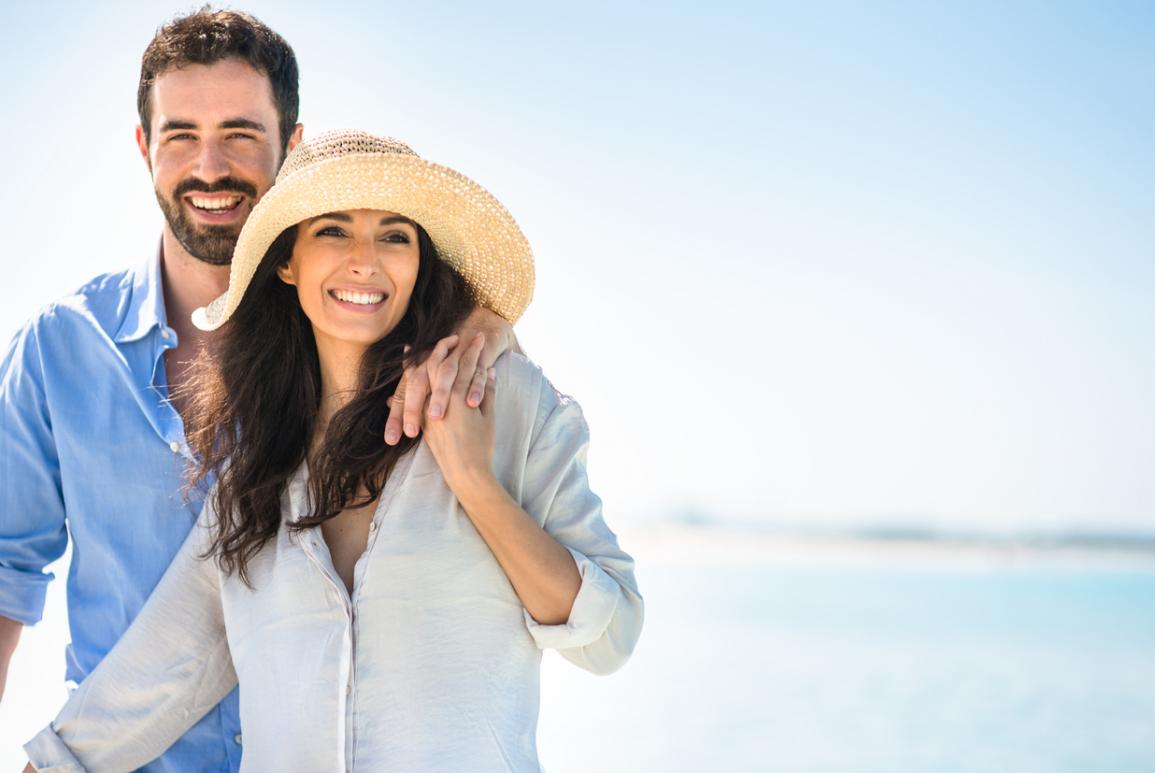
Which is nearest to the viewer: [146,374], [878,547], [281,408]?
[281,408]

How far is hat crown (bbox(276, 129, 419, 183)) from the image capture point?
245cm

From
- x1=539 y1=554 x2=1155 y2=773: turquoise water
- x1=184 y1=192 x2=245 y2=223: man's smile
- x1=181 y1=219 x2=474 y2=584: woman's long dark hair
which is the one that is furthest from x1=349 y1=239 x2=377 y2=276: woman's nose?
x1=539 y1=554 x2=1155 y2=773: turquoise water

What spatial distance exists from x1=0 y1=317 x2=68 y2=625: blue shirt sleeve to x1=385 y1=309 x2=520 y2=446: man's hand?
95cm

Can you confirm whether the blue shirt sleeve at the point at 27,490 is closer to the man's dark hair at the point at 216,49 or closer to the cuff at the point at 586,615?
the man's dark hair at the point at 216,49

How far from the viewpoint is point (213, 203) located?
309cm

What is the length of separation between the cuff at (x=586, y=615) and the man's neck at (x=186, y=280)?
139cm

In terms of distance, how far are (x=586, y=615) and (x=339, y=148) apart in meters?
1.01

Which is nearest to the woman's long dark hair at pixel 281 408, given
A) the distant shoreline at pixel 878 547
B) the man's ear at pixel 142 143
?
the man's ear at pixel 142 143

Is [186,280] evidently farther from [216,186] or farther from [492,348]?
[492,348]

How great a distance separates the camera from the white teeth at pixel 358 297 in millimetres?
2492

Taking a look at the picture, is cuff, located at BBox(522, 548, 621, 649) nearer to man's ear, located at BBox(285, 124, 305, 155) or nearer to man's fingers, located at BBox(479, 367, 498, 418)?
man's fingers, located at BBox(479, 367, 498, 418)

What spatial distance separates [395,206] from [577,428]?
1.84ft

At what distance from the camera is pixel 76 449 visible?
2.85 meters

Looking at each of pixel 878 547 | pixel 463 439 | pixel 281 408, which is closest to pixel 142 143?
pixel 281 408
